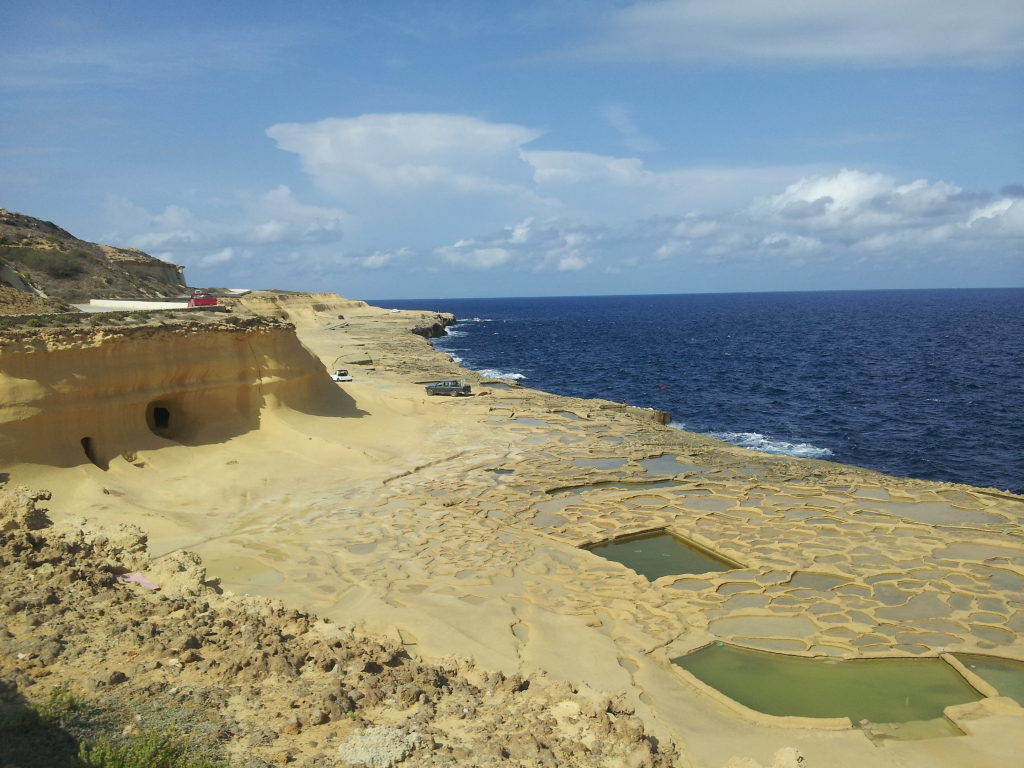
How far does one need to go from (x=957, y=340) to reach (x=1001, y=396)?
45.6 metres

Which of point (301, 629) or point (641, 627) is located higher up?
point (301, 629)

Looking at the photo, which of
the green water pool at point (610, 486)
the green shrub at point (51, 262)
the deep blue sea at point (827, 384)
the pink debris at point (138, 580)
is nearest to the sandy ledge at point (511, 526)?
the green water pool at point (610, 486)

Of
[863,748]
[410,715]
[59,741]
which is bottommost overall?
[863,748]

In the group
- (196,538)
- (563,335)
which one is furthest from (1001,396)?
(563,335)

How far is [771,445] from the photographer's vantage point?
36562mm

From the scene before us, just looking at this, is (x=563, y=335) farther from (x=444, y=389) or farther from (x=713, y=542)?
(x=713, y=542)

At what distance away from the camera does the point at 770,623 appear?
48.6 ft

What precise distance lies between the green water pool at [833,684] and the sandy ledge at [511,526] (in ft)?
1.33

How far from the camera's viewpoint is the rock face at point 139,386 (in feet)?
62.6

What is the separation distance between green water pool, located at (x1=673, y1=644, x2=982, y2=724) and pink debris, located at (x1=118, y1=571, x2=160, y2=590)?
9.67 meters

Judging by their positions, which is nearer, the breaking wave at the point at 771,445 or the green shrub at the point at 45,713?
the green shrub at the point at 45,713

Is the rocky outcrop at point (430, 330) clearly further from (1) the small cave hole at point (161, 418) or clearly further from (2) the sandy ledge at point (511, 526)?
(1) the small cave hole at point (161, 418)

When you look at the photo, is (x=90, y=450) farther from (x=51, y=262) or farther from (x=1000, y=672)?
(x=51, y=262)

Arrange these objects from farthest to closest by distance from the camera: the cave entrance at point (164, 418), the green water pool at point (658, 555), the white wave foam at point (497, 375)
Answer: the white wave foam at point (497, 375) → the cave entrance at point (164, 418) → the green water pool at point (658, 555)
